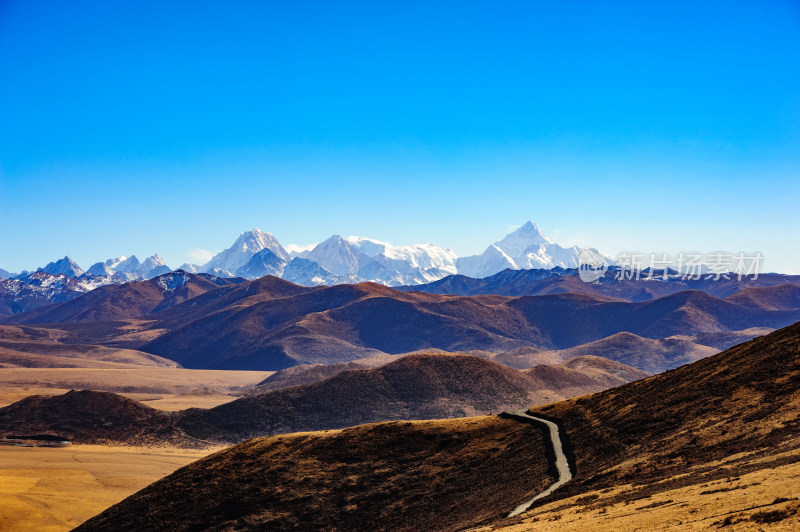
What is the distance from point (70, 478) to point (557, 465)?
68963mm

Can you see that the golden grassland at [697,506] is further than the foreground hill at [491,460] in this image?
No

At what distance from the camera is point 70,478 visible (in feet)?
284

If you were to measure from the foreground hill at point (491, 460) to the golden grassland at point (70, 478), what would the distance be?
1571cm

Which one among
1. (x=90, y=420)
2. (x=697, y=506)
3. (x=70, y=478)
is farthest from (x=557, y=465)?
(x=90, y=420)

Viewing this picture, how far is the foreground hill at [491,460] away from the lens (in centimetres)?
3838

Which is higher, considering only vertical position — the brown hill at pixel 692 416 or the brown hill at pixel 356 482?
the brown hill at pixel 692 416

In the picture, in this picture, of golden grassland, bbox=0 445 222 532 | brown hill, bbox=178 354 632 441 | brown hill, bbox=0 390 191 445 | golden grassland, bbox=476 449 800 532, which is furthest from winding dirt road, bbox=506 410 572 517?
brown hill, bbox=0 390 191 445

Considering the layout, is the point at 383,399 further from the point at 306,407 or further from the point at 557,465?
the point at 557,465

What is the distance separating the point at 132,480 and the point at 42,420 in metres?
46.2

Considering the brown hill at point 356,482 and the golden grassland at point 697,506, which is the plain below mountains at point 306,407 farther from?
the golden grassland at point 697,506

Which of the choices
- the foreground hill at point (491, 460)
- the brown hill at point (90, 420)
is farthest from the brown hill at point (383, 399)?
the foreground hill at point (491, 460)

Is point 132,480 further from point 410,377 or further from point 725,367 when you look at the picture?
point 725,367

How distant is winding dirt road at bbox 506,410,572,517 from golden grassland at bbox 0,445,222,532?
4876 centimetres

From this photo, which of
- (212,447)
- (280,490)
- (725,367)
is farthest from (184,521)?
(212,447)
